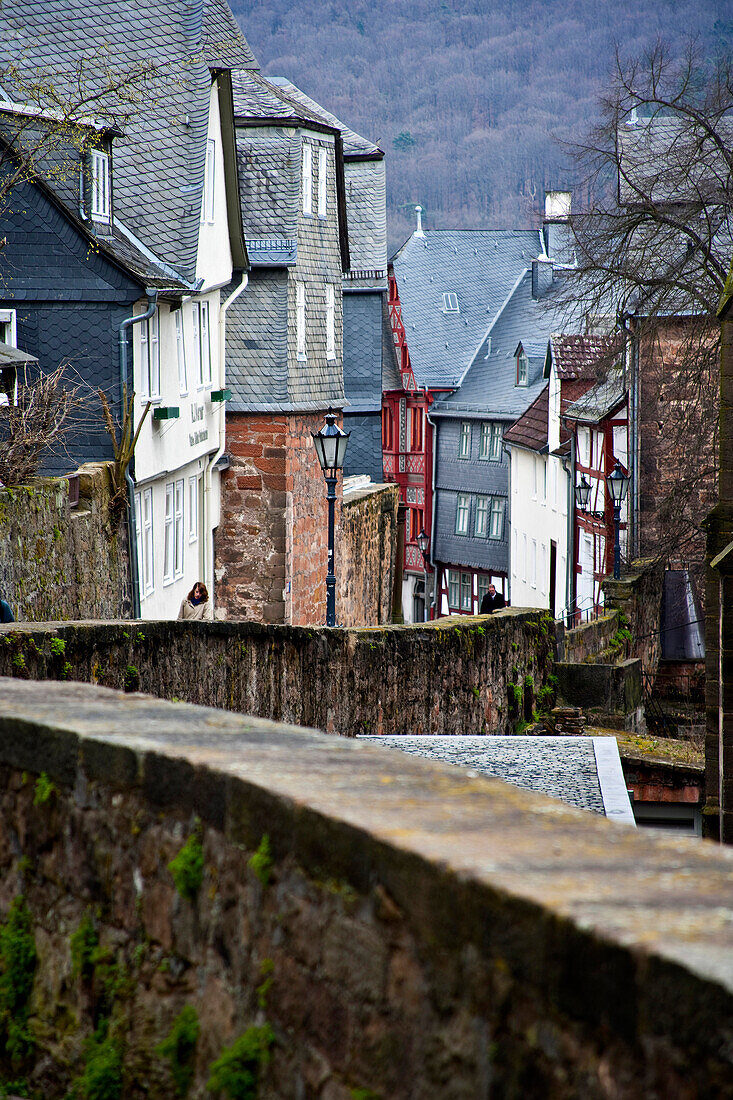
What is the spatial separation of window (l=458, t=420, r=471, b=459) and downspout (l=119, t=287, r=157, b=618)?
3749 cm

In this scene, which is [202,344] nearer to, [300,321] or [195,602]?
[300,321]

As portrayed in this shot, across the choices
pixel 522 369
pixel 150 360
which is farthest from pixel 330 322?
pixel 522 369

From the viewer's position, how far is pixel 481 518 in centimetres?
5456

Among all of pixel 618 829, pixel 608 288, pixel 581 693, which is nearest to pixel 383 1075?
pixel 618 829

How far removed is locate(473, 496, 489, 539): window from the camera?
54281mm

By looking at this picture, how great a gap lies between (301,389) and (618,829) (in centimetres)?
2269

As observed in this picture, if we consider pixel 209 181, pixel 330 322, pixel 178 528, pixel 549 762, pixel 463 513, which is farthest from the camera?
pixel 463 513

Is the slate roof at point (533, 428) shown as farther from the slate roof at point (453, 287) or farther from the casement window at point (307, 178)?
the casement window at point (307, 178)

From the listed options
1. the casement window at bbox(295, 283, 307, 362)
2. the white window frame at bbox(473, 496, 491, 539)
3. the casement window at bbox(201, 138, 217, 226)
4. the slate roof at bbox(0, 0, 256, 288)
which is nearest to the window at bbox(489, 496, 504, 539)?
the white window frame at bbox(473, 496, 491, 539)

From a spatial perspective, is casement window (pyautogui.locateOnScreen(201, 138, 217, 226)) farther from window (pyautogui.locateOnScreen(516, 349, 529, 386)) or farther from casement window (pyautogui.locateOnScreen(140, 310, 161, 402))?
window (pyautogui.locateOnScreen(516, 349, 529, 386))

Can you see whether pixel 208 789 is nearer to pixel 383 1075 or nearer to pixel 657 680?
pixel 383 1075

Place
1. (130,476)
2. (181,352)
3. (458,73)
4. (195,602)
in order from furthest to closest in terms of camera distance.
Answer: (458,73)
(181,352)
(195,602)
(130,476)

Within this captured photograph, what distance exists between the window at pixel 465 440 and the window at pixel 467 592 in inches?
176

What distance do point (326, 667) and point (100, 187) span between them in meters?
8.72
